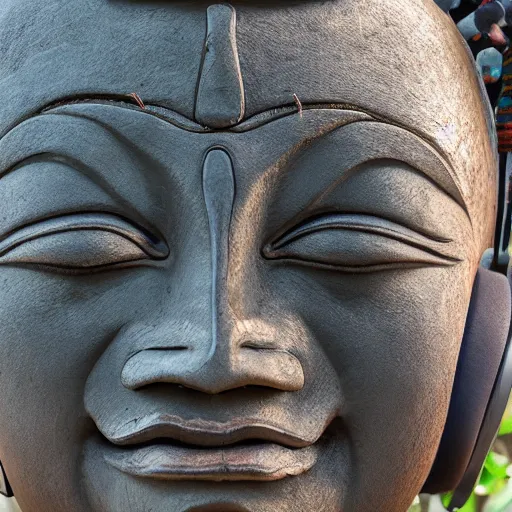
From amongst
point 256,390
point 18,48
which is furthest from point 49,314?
point 18,48

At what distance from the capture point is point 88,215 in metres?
1.57

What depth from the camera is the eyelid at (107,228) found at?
5.10ft

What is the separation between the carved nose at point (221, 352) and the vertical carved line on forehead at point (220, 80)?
63 millimetres

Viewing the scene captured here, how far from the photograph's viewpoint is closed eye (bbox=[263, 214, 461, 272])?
1552 mm

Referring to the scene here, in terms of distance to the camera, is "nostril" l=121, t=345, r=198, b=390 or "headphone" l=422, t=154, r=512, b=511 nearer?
"nostril" l=121, t=345, r=198, b=390

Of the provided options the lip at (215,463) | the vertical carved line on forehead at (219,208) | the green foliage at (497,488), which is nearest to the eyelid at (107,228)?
the vertical carved line on forehead at (219,208)

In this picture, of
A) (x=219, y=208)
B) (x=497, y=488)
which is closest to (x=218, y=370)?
(x=219, y=208)

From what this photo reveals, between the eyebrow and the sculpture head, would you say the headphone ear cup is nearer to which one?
the sculpture head

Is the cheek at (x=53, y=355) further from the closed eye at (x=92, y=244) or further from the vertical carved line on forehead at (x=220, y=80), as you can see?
the vertical carved line on forehead at (x=220, y=80)

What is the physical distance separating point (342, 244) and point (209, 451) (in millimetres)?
409

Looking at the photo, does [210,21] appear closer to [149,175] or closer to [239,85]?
[239,85]

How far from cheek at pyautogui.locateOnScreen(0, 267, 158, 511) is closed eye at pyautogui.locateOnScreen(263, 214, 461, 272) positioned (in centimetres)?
27

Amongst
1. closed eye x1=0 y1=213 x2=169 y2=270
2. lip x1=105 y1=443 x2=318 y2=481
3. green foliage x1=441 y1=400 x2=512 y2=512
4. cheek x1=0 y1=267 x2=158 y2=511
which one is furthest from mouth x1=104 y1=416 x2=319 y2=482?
green foliage x1=441 y1=400 x2=512 y2=512

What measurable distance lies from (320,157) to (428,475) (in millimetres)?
665
